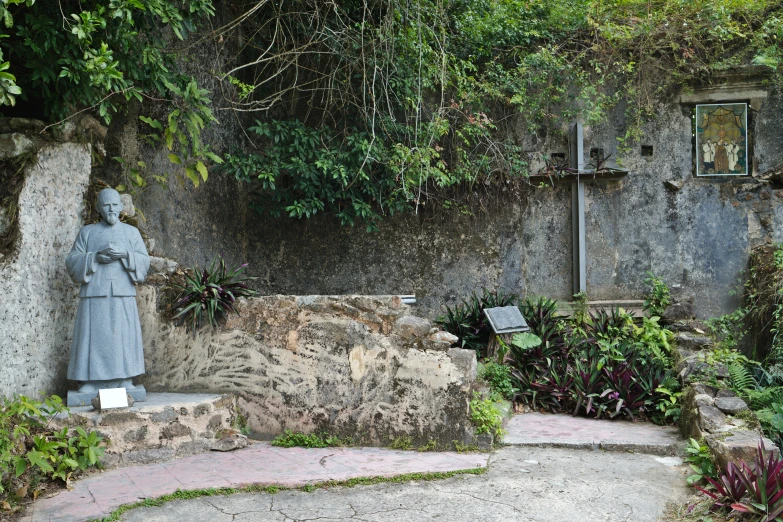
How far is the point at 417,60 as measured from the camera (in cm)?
802

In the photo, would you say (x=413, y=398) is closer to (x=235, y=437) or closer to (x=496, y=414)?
(x=496, y=414)

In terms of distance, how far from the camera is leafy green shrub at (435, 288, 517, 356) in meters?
8.19

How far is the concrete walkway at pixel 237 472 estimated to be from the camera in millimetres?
4180

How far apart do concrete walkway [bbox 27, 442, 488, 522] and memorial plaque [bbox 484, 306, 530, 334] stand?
86.8 inches

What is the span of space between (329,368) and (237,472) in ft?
4.13

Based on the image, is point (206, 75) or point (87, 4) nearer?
point (87, 4)

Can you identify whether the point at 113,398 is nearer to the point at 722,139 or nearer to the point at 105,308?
the point at 105,308

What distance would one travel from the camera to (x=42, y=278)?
5539 millimetres

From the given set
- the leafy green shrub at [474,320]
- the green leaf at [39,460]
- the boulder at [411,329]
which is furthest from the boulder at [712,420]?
the green leaf at [39,460]

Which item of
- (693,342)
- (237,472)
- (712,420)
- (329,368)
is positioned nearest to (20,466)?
(237,472)

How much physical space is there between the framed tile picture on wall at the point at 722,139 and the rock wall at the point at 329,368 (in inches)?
204

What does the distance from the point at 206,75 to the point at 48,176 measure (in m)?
3.12

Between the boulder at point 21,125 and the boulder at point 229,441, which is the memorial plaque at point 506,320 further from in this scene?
the boulder at point 21,125

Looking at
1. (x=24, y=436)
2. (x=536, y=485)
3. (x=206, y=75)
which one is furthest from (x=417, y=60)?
(x=24, y=436)
